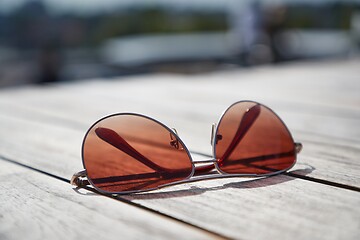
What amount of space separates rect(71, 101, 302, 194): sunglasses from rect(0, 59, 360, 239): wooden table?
2 cm

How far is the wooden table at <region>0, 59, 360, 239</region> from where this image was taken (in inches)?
19.1

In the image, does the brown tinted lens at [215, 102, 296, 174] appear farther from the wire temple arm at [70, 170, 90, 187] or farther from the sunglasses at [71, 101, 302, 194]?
the wire temple arm at [70, 170, 90, 187]

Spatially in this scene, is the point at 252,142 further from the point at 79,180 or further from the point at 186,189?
the point at 79,180

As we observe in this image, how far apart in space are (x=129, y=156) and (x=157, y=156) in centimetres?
4

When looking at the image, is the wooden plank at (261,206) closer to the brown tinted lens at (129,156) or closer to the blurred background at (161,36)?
the brown tinted lens at (129,156)

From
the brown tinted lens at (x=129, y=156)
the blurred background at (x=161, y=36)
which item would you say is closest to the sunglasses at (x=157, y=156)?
the brown tinted lens at (x=129, y=156)

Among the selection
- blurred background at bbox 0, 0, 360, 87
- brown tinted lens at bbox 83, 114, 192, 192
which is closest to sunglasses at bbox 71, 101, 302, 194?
brown tinted lens at bbox 83, 114, 192, 192

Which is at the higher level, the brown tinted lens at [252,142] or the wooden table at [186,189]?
the brown tinted lens at [252,142]

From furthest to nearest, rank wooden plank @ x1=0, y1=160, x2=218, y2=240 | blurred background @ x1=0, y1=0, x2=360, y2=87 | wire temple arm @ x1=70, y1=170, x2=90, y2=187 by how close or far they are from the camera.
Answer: blurred background @ x1=0, y1=0, x2=360, y2=87
wire temple arm @ x1=70, y1=170, x2=90, y2=187
wooden plank @ x1=0, y1=160, x2=218, y2=240

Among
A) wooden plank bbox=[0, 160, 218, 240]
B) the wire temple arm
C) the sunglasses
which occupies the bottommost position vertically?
wooden plank bbox=[0, 160, 218, 240]

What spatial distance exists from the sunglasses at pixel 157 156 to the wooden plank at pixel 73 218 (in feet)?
0.12

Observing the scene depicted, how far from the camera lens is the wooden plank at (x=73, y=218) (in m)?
0.47

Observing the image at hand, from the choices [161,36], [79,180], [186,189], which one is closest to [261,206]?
[186,189]

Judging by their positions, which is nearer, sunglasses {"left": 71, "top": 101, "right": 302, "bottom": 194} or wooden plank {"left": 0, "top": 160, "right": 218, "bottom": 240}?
wooden plank {"left": 0, "top": 160, "right": 218, "bottom": 240}
